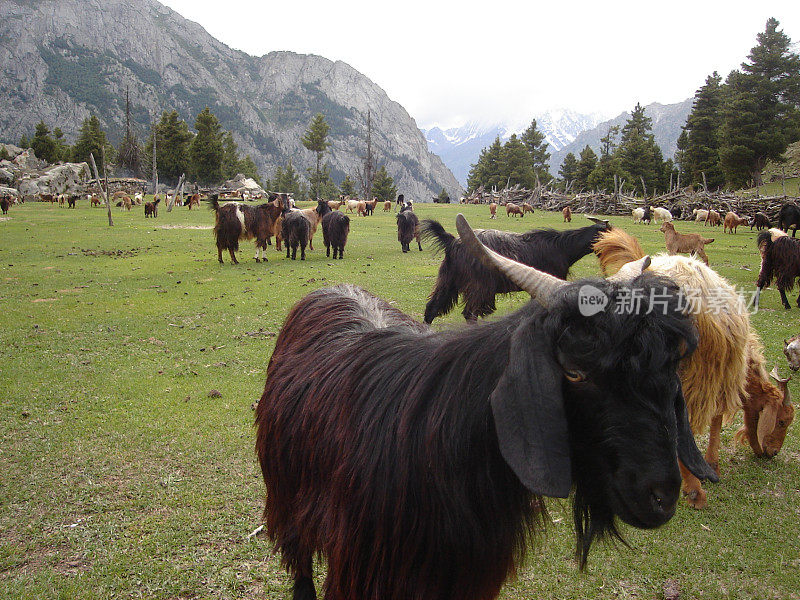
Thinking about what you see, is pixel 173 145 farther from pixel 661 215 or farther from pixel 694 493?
pixel 694 493

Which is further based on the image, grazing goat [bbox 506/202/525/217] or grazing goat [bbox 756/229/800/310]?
grazing goat [bbox 506/202/525/217]

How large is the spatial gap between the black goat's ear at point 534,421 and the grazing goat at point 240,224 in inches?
607

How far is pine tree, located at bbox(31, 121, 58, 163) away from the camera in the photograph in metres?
63.2

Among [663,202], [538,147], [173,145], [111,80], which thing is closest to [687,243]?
[663,202]

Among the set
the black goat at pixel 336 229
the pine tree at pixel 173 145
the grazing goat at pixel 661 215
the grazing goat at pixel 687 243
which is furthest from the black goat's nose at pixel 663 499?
the pine tree at pixel 173 145

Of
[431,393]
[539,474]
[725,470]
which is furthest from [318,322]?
[725,470]

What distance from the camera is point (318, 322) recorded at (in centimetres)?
310

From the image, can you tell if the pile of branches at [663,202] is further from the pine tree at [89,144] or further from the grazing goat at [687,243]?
the pine tree at [89,144]

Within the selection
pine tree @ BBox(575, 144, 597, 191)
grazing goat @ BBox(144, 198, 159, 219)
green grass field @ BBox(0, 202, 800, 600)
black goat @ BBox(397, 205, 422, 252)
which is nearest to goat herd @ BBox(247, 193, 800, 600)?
green grass field @ BBox(0, 202, 800, 600)

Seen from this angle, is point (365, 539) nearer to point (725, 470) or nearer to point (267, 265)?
point (725, 470)

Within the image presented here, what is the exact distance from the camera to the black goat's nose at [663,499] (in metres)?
1.43

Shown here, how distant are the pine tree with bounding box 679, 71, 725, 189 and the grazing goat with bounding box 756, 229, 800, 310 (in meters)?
44.5

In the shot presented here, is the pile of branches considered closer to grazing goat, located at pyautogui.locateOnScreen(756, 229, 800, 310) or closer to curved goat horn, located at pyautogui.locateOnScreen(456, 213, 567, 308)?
grazing goat, located at pyautogui.locateOnScreen(756, 229, 800, 310)

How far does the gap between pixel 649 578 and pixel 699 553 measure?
543mm
